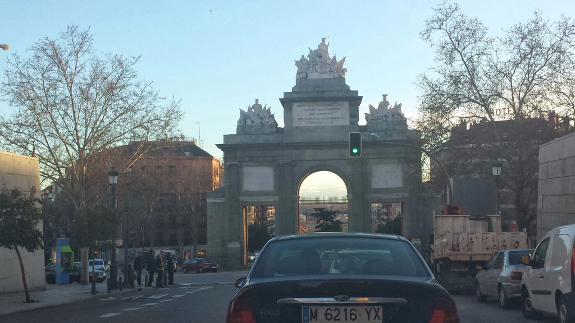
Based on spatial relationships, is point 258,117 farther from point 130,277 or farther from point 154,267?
point 130,277

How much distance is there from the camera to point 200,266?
51.8 metres

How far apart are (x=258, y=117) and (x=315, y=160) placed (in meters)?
5.52

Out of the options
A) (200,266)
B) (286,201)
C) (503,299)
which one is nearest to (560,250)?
(503,299)

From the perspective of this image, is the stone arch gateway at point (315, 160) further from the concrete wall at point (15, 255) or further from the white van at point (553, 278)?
the white van at point (553, 278)

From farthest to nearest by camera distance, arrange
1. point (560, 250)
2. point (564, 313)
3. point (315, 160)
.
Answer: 1. point (315, 160)
2. point (560, 250)
3. point (564, 313)

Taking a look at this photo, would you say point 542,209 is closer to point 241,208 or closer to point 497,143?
point 497,143

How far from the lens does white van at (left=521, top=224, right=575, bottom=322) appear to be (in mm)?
10164

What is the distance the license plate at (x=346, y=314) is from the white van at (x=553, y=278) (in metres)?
6.03

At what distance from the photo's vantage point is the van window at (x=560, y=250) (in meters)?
10.4

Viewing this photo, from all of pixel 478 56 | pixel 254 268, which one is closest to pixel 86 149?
pixel 478 56

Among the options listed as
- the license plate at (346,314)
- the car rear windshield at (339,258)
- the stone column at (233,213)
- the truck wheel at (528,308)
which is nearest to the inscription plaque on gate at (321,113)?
the stone column at (233,213)

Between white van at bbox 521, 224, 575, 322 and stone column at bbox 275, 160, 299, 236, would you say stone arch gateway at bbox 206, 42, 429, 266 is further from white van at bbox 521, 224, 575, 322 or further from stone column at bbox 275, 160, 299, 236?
white van at bbox 521, 224, 575, 322

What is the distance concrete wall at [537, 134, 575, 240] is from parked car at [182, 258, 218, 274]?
94.1 ft

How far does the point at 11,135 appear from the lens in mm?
34312
